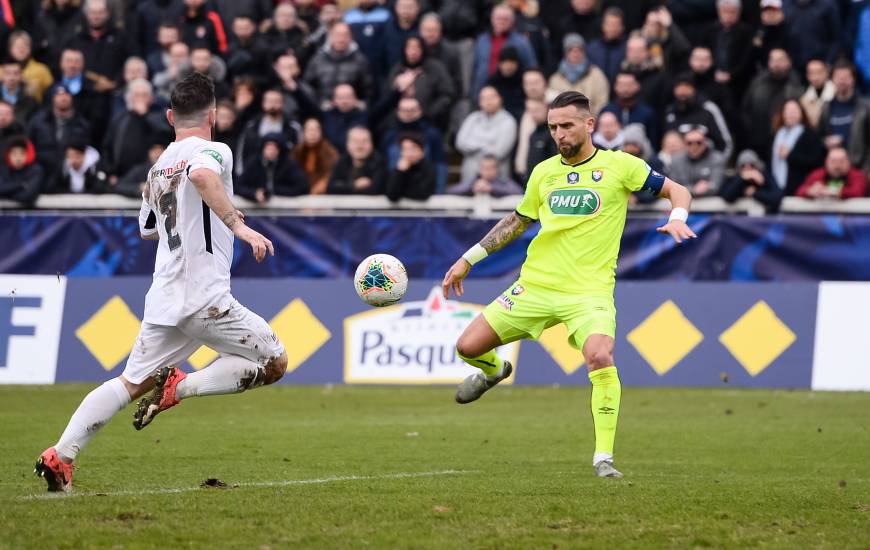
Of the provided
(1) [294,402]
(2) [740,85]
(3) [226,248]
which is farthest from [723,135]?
(3) [226,248]

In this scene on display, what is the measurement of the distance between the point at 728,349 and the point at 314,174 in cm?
621

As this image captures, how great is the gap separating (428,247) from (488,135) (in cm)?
209

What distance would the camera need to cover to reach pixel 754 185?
58.0 feet

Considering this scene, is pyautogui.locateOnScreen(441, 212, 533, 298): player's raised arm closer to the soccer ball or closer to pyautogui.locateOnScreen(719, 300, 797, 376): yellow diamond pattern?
the soccer ball

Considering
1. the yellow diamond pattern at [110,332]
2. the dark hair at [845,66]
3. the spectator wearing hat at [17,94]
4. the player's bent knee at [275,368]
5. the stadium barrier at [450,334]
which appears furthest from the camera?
the spectator wearing hat at [17,94]

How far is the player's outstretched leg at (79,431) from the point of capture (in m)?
8.11

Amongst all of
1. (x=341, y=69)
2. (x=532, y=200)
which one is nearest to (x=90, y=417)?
(x=532, y=200)

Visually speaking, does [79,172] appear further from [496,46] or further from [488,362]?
[488,362]

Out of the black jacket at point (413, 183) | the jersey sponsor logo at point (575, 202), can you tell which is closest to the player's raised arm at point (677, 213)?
the jersey sponsor logo at point (575, 202)

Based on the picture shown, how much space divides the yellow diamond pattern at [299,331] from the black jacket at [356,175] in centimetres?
241

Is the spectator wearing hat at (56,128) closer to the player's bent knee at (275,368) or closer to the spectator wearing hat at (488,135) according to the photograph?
the spectator wearing hat at (488,135)

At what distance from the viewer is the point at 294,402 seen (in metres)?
15.2

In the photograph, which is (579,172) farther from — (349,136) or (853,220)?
(349,136)

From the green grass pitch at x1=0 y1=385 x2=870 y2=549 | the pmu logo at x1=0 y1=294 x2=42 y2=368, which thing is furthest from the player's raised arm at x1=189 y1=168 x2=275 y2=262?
the pmu logo at x1=0 y1=294 x2=42 y2=368
